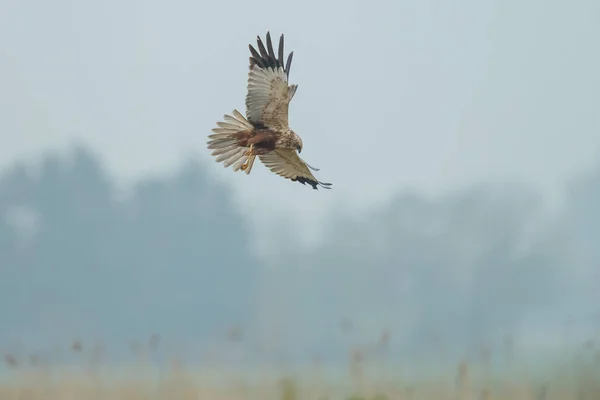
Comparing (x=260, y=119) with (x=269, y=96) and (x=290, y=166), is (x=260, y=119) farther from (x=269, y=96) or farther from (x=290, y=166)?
(x=290, y=166)

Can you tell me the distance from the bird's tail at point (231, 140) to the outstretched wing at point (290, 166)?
275 mm

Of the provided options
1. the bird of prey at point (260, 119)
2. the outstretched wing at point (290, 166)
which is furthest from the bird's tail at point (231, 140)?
the outstretched wing at point (290, 166)

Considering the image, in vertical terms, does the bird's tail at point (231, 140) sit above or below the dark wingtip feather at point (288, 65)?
below

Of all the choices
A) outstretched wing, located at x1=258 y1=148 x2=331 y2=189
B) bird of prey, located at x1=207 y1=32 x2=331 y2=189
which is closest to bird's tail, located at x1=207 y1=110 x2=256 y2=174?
bird of prey, located at x1=207 y1=32 x2=331 y2=189

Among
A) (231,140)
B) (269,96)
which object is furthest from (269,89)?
(231,140)

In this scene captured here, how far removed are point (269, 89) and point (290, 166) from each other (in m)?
0.57

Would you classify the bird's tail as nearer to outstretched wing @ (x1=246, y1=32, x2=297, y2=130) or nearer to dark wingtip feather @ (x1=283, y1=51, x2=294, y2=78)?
outstretched wing @ (x1=246, y1=32, x2=297, y2=130)

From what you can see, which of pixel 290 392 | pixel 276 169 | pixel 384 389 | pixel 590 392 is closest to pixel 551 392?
pixel 590 392

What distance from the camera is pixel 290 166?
6770 mm

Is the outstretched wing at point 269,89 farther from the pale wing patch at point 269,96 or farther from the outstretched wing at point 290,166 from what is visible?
the outstretched wing at point 290,166

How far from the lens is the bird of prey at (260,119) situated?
6.39 metres

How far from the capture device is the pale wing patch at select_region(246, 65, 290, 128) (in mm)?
6395

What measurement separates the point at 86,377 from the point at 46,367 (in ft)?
1.85

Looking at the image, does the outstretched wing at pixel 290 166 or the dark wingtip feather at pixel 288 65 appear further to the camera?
the outstretched wing at pixel 290 166
